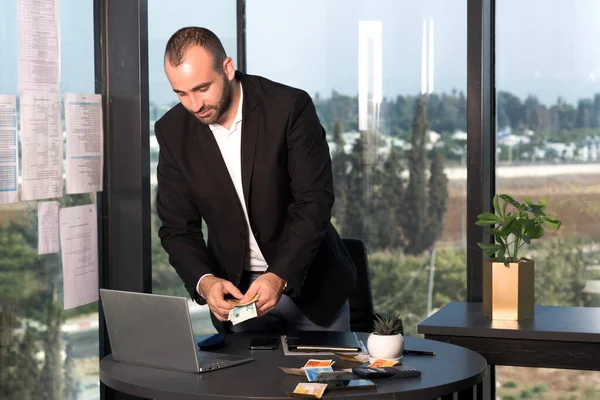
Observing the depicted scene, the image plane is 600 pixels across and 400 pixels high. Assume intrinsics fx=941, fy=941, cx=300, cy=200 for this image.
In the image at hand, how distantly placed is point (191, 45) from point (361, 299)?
1.49 meters

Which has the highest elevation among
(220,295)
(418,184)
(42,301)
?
(418,184)

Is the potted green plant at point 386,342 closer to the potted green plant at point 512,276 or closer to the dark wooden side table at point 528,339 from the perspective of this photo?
the dark wooden side table at point 528,339

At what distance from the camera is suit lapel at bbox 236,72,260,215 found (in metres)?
3.04

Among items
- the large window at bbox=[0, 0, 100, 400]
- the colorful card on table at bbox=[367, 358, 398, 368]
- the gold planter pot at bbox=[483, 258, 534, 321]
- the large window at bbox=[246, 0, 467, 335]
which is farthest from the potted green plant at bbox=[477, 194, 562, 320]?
the large window at bbox=[0, 0, 100, 400]

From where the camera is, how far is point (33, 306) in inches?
133

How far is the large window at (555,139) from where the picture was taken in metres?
4.14

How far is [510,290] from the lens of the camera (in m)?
3.46

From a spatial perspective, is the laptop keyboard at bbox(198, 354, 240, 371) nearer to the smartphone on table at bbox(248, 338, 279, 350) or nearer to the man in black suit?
the smartphone on table at bbox(248, 338, 279, 350)

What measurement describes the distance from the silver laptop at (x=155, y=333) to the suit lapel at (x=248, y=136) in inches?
24.9

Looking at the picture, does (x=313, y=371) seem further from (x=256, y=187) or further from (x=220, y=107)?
(x=220, y=107)

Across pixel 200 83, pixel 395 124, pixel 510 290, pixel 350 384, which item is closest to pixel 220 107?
pixel 200 83

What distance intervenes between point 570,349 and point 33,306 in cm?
191

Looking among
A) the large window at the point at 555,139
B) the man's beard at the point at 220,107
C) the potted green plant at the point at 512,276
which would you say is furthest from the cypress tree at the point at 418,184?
the man's beard at the point at 220,107

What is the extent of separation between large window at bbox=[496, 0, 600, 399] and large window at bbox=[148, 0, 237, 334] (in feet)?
4.57
